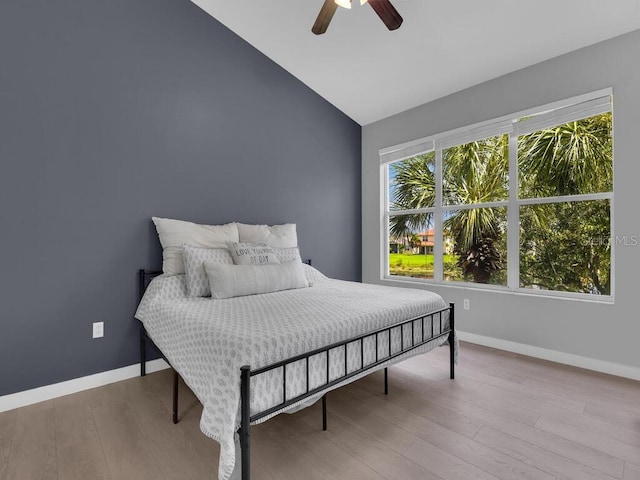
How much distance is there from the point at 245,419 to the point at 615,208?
3014 millimetres

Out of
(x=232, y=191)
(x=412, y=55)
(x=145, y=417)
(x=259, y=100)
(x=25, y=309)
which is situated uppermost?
(x=412, y=55)

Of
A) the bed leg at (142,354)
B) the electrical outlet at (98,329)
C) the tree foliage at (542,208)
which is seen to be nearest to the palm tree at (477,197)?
the tree foliage at (542,208)

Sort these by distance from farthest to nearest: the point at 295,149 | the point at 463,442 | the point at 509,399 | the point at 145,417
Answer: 1. the point at 295,149
2. the point at 509,399
3. the point at 145,417
4. the point at 463,442

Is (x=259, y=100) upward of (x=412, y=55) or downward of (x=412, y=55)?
downward

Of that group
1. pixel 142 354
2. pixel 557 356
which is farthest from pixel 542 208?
pixel 142 354

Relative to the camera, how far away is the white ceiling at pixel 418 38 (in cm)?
244

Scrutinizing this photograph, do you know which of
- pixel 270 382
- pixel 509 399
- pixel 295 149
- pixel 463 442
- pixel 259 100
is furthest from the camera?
pixel 295 149

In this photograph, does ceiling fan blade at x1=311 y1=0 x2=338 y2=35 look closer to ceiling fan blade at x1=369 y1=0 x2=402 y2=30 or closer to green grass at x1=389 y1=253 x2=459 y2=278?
ceiling fan blade at x1=369 y1=0 x2=402 y2=30

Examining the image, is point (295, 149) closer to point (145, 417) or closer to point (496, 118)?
point (496, 118)

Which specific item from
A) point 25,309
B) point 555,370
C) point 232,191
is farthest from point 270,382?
point 555,370

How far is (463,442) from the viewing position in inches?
67.2

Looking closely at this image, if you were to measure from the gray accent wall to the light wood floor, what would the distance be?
1.73ft

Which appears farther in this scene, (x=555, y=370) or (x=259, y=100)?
(x=259, y=100)

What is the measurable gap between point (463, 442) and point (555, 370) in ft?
4.80
